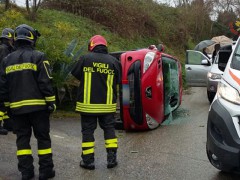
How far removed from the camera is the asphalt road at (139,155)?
479 centimetres

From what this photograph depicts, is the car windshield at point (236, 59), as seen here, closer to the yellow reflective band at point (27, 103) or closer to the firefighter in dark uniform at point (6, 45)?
the yellow reflective band at point (27, 103)

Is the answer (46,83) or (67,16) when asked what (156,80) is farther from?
(67,16)

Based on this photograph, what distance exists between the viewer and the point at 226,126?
396 centimetres

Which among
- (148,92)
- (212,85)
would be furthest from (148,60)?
(212,85)

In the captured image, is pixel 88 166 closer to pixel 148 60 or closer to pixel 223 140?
pixel 223 140

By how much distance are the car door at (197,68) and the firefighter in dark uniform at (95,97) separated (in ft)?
26.4

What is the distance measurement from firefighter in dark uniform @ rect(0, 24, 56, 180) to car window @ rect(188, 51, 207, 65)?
9779 mm

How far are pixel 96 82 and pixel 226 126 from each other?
1863 mm

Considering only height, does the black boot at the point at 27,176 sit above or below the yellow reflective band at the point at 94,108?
below

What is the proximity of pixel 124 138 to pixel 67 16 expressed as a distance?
1135 cm

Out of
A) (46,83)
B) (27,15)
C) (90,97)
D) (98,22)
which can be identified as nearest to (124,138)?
(90,97)

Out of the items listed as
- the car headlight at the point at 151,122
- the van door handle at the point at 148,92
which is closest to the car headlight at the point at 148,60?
the van door handle at the point at 148,92

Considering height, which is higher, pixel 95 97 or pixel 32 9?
pixel 32 9

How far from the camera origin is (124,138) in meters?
6.74
